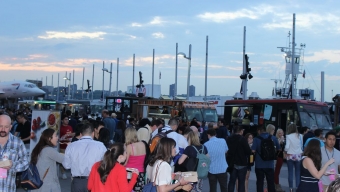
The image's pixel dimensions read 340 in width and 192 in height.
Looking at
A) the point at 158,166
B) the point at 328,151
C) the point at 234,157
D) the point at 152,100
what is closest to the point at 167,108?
the point at 152,100

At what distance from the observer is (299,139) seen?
1352 centimetres

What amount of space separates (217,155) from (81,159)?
3642 millimetres

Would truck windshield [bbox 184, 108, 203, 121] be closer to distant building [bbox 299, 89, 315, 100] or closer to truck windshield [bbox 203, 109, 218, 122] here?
truck windshield [bbox 203, 109, 218, 122]

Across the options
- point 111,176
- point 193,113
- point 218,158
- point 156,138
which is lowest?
point 218,158

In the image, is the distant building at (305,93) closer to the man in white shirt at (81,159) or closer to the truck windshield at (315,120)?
the truck windshield at (315,120)

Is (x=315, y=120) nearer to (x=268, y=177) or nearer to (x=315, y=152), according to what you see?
(x=268, y=177)

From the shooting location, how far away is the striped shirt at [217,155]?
10.6 meters

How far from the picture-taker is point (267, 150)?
11.8 meters

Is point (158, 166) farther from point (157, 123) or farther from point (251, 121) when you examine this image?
point (251, 121)

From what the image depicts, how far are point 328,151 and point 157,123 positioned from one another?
4.36m

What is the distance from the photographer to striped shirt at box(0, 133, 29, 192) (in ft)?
19.9

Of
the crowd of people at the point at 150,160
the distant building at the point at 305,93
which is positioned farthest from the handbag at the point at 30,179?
the distant building at the point at 305,93

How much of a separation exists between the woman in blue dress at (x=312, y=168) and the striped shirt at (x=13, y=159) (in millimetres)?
4076

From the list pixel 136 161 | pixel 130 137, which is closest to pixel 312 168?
pixel 136 161
